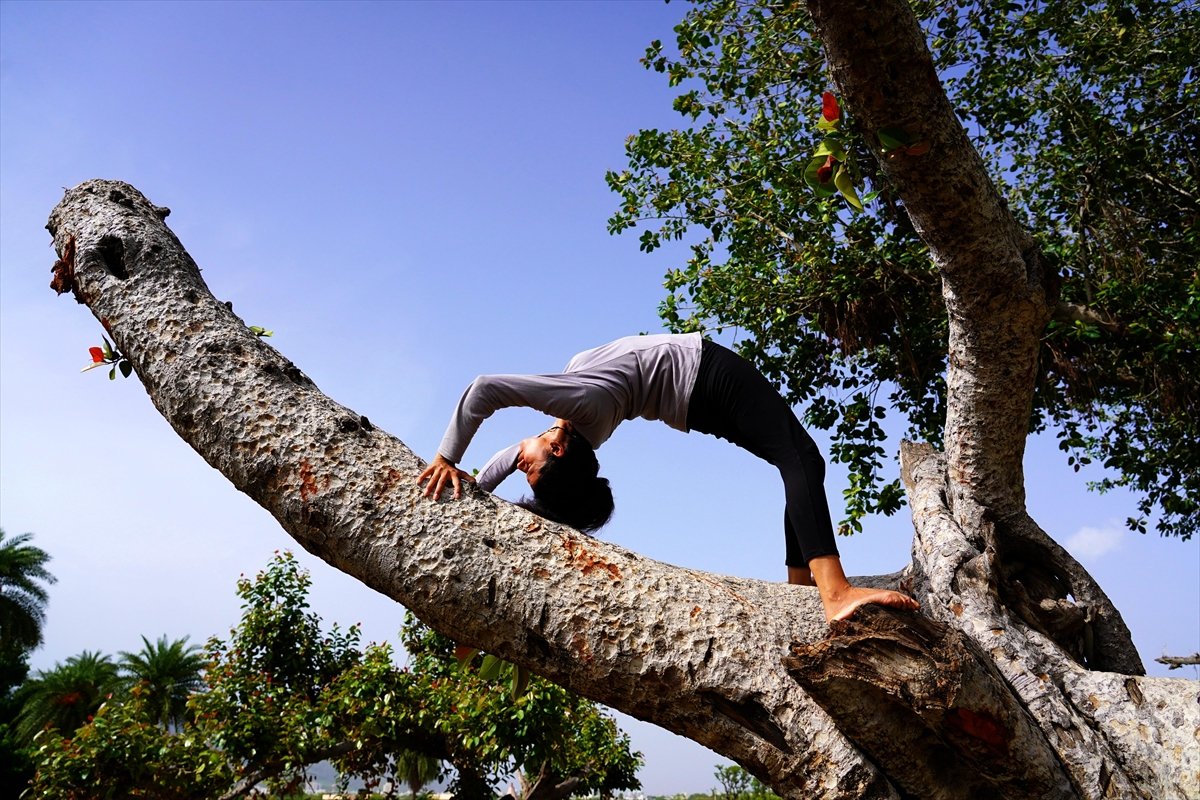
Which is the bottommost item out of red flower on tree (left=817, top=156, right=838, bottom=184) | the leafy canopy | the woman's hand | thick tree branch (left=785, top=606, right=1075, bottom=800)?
thick tree branch (left=785, top=606, right=1075, bottom=800)

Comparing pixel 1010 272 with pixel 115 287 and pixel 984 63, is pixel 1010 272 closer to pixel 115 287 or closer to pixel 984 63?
pixel 115 287

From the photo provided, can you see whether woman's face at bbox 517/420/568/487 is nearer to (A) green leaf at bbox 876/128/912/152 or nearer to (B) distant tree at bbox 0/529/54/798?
(A) green leaf at bbox 876/128/912/152

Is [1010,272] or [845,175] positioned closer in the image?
[845,175]

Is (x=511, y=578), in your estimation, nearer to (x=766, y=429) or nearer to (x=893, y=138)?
(x=766, y=429)

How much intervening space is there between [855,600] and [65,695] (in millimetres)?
33392

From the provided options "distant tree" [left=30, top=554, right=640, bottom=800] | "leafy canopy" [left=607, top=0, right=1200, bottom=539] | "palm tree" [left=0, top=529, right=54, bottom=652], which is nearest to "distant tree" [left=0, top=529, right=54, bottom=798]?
"palm tree" [left=0, top=529, right=54, bottom=652]

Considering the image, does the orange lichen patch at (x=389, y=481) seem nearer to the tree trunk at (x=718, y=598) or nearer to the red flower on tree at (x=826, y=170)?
the tree trunk at (x=718, y=598)

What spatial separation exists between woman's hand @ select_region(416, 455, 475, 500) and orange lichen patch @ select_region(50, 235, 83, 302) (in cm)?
157

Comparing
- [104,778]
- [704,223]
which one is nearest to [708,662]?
[704,223]

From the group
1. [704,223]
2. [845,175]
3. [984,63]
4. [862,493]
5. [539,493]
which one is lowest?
[539,493]

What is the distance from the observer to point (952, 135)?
261 centimetres

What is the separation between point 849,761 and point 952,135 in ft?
6.11

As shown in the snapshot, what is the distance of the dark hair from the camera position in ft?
10.7

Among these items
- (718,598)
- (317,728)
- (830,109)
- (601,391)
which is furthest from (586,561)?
(317,728)
